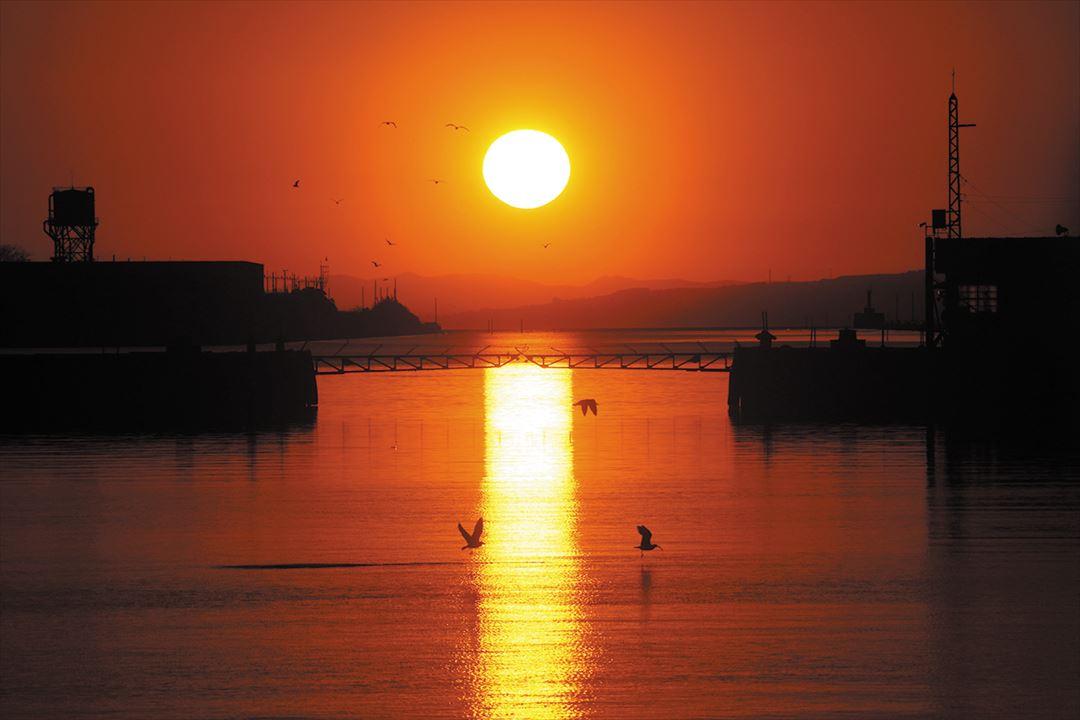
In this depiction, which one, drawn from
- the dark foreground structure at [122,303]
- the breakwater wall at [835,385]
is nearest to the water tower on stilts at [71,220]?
the dark foreground structure at [122,303]

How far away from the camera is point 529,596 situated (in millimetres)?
27984

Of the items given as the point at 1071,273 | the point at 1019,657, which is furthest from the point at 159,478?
the point at 1071,273

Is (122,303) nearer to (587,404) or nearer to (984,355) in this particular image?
(587,404)

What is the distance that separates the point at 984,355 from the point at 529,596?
62812 mm

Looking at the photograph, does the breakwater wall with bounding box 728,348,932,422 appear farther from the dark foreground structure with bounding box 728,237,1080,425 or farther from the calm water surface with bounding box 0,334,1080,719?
the calm water surface with bounding box 0,334,1080,719

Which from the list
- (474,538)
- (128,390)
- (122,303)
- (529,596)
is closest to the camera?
(529,596)

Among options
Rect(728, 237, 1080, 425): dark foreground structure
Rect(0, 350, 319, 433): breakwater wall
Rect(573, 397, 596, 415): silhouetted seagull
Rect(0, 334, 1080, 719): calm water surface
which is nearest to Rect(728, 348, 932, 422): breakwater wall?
Rect(728, 237, 1080, 425): dark foreground structure

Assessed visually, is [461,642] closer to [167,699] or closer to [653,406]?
[167,699]

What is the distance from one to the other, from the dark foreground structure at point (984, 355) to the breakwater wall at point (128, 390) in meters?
37.4

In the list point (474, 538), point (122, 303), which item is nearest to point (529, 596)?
point (474, 538)

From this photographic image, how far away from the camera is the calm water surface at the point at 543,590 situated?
20625 mm

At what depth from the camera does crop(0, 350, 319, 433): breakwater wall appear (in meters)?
90.4

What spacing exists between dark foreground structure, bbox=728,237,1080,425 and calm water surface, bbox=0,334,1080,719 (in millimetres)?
23824

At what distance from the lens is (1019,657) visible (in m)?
22.8
